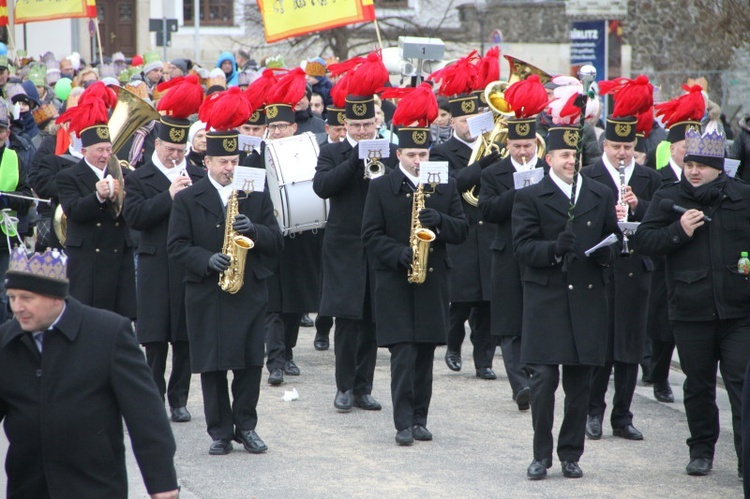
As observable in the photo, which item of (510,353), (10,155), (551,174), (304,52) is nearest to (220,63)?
(10,155)

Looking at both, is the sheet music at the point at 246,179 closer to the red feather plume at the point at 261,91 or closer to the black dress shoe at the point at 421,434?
the black dress shoe at the point at 421,434

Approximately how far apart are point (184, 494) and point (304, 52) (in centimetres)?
3751

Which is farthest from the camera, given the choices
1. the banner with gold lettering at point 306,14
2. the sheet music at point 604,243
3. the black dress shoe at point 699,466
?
the banner with gold lettering at point 306,14

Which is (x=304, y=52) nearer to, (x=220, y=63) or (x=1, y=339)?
(x=220, y=63)

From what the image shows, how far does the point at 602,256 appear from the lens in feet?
26.1

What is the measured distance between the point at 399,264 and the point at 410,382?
0.78m

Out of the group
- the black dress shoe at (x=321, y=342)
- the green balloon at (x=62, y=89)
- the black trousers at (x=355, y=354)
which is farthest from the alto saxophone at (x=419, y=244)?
the green balloon at (x=62, y=89)

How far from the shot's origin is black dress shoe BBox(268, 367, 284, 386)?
1070 cm

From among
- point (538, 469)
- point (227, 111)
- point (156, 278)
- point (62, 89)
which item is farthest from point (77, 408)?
point (62, 89)

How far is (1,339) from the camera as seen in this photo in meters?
5.00

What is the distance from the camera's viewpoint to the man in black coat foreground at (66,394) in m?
4.90

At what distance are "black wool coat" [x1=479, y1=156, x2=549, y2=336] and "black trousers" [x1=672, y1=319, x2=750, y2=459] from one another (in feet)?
6.20

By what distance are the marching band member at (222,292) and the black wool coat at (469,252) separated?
8.63ft

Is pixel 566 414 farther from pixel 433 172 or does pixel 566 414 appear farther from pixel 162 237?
pixel 162 237
